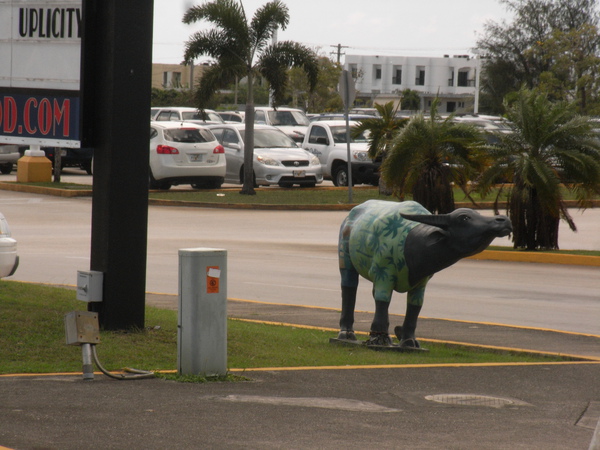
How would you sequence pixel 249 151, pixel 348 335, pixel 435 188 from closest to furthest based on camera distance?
pixel 348 335 < pixel 435 188 < pixel 249 151

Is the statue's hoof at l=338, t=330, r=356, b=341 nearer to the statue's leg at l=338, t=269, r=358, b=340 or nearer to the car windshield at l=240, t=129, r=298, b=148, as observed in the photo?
the statue's leg at l=338, t=269, r=358, b=340

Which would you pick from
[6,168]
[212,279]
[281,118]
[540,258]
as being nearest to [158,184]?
[6,168]

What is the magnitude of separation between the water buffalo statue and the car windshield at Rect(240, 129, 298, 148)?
21480mm

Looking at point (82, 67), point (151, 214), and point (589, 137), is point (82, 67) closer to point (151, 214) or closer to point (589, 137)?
point (589, 137)

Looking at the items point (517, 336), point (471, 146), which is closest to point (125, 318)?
point (517, 336)

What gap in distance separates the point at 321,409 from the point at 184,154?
22521 mm

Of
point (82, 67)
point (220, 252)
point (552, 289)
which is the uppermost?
point (82, 67)

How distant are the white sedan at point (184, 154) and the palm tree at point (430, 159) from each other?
958 cm

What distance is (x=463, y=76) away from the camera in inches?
4149

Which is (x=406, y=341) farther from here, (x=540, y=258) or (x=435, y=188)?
(x=435, y=188)

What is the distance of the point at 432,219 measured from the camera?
9172 millimetres

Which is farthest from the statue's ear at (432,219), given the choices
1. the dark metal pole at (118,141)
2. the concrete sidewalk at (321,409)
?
the dark metal pole at (118,141)

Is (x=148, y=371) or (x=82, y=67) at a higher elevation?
(x=82, y=67)

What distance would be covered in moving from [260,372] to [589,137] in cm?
1235
